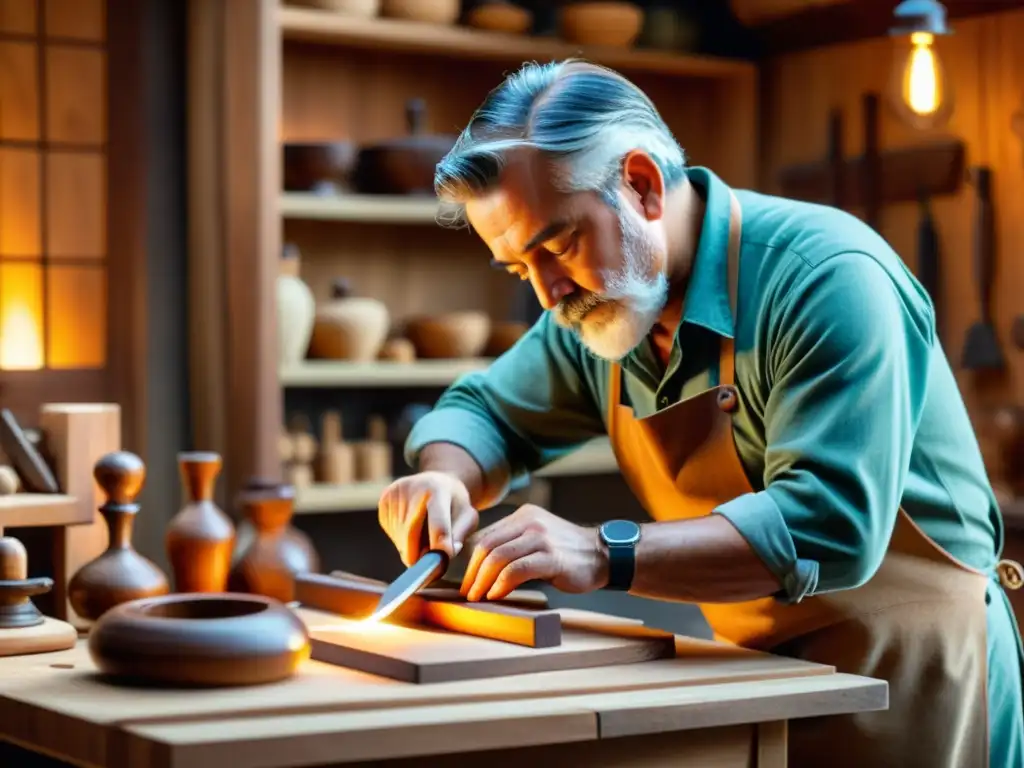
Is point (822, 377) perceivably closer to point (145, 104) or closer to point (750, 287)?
point (750, 287)

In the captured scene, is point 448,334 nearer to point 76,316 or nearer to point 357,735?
point 76,316

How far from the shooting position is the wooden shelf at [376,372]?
4.08 metres

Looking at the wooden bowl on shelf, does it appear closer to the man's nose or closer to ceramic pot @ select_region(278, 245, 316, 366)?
ceramic pot @ select_region(278, 245, 316, 366)

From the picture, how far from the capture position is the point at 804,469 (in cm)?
177

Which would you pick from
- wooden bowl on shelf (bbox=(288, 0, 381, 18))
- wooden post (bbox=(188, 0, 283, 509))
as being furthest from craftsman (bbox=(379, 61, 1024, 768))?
wooden bowl on shelf (bbox=(288, 0, 381, 18))

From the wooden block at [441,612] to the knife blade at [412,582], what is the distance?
27 millimetres

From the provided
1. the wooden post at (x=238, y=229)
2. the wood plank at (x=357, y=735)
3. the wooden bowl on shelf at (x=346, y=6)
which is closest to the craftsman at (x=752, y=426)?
the wood plank at (x=357, y=735)

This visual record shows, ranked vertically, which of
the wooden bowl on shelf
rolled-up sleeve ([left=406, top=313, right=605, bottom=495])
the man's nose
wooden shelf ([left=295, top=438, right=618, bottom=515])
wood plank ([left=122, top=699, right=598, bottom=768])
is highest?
the wooden bowl on shelf

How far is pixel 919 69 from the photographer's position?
3.65 meters

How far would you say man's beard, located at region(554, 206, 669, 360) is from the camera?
1995mm

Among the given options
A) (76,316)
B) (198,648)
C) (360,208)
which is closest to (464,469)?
(198,648)

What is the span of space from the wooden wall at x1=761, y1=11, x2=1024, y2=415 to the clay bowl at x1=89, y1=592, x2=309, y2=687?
2.82m

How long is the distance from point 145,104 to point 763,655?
2.83 m

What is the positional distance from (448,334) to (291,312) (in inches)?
20.0
